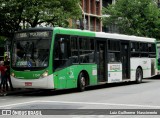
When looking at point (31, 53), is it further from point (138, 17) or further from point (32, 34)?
point (138, 17)

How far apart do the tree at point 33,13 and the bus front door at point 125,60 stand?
3555 mm

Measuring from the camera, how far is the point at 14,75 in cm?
1991

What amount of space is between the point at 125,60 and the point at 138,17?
54.7 ft

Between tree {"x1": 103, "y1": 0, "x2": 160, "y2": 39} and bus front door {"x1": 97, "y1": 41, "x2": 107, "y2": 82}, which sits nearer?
bus front door {"x1": 97, "y1": 41, "x2": 107, "y2": 82}

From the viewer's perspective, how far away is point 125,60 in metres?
25.8

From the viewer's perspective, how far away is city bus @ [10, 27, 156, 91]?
19.2m

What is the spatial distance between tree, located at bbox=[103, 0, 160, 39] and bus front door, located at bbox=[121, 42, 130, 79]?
15686 millimetres

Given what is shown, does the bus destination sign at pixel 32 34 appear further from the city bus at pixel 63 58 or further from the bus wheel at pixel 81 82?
the bus wheel at pixel 81 82

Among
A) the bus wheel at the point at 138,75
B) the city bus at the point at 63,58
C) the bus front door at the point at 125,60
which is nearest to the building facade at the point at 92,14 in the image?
the bus wheel at the point at 138,75

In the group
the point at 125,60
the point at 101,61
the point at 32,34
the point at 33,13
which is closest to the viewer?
the point at 32,34

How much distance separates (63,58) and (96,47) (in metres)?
3.29

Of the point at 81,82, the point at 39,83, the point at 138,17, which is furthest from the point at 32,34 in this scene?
the point at 138,17

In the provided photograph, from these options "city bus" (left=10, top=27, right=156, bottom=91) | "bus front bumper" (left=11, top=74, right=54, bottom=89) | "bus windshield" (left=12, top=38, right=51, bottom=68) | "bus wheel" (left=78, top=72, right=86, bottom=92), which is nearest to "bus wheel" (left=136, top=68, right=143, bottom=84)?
"city bus" (left=10, top=27, right=156, bottom=91)

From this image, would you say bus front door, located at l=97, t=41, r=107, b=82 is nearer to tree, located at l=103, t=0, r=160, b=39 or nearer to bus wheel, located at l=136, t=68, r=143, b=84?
bus wheel, located at l=136, t=68, r=143, b=84
